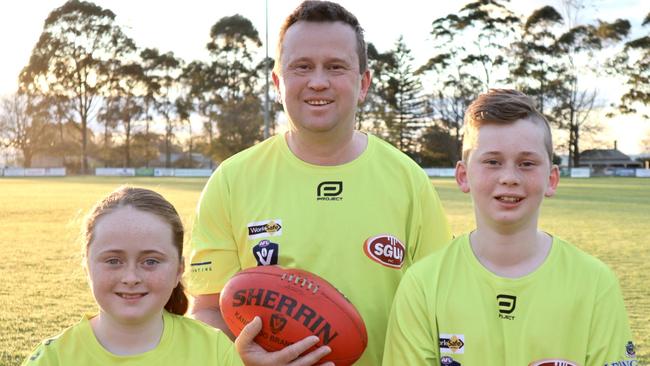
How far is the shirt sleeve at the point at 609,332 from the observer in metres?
2.04

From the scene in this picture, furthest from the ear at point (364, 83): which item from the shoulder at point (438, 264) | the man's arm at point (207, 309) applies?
the man's arm at point (207, 309)

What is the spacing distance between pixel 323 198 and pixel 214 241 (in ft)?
1.46

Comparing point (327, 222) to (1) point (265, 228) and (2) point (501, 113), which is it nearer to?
(1) point (265, 228)

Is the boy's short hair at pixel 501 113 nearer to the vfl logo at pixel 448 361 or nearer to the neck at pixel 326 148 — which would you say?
the neck at pixel 326 148

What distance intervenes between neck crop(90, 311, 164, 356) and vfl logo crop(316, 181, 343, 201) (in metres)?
0.73

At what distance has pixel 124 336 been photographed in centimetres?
209

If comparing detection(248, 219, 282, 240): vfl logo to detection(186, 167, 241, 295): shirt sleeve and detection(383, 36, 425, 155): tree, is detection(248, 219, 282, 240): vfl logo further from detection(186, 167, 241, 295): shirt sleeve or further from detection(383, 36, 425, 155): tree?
detection(383, 36, 425, 155): tree

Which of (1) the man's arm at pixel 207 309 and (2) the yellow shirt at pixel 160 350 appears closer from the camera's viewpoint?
(2) the yellow shirt at pixel 160 350

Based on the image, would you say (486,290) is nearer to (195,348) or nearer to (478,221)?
(478,221)

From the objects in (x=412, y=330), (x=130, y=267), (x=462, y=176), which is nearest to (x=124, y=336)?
(x=130, y=267)

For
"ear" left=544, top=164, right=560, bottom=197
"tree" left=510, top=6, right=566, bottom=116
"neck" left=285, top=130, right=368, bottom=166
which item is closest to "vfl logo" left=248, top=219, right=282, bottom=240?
"neck" left=285, top=130, right=368, bottom=166

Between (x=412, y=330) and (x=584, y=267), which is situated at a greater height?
(x=584, y=267)

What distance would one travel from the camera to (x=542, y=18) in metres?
49.5

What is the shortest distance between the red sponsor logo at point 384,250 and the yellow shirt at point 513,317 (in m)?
0.22
